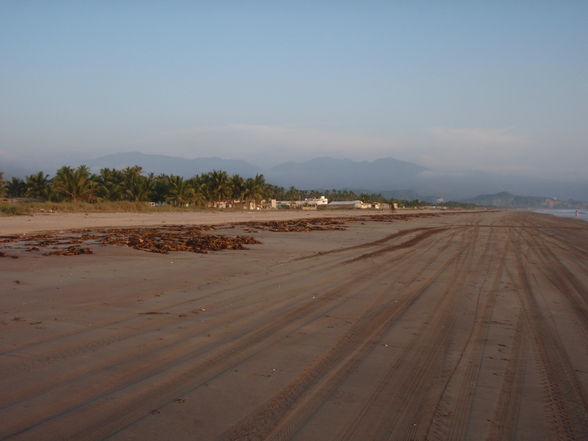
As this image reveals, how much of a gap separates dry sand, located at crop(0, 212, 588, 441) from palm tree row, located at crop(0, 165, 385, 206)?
4213 cm

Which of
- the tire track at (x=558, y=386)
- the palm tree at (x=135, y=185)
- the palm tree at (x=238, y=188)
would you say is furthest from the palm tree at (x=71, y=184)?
the tire track at (x=558, y=386)

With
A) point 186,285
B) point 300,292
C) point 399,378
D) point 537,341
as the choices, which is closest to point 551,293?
point 537,341

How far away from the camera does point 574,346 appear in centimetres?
480

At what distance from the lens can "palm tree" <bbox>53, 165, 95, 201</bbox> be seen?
46031 millimetres

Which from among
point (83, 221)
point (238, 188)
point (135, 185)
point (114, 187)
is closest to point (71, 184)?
point (114, 187)

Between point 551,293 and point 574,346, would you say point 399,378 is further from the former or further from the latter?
point 551,293

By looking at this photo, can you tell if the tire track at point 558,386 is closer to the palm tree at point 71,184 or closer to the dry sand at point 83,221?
the dry sand at point 83,221

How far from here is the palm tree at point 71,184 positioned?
46031mm

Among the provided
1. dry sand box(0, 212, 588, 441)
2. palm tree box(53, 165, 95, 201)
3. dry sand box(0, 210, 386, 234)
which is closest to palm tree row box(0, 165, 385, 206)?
palm tree box(53, 165, 95, 201)

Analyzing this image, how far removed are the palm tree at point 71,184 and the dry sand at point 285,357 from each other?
4128 cm

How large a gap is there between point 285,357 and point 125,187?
52.2 metres

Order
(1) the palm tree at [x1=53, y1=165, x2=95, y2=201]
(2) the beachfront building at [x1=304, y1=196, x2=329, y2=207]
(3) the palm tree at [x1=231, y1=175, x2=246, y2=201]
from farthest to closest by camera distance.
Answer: (2) the beachfront building at [x1=304, y1=196, x2=329, y2=207]
(3) the palm tree at [x1=231, y1=175, x2=246, y2=201]
(1) the palm tree at [x1=53, y1=165, x2=95, y2=201]

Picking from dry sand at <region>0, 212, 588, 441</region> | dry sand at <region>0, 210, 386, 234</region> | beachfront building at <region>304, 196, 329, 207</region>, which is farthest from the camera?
beachfront building at <region>304, 196, 329, 207</region>

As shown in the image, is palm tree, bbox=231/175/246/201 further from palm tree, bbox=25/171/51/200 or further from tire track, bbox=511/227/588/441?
tire track, bbox=511/227/588/441
